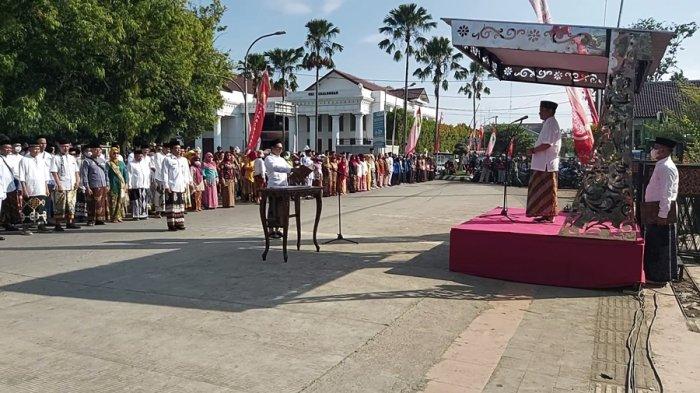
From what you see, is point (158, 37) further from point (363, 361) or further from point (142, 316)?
point (363, 361)

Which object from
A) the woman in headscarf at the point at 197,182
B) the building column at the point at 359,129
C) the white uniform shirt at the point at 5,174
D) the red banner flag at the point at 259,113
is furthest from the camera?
the building column at the point at 359,129

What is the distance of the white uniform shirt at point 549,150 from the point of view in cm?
778

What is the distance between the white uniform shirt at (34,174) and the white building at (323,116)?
36.2m

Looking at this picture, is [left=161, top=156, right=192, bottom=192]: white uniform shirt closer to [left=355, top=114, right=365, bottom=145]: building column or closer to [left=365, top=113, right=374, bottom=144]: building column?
[left=355, top=114, right=365, bottom=145]: building column

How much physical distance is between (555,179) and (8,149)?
377 inches

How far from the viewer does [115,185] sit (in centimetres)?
1289

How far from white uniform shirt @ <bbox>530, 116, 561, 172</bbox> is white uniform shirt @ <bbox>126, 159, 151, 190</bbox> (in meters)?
9.28

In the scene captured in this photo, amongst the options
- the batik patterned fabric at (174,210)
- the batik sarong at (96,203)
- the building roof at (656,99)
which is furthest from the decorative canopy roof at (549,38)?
the building roof at (656,99)

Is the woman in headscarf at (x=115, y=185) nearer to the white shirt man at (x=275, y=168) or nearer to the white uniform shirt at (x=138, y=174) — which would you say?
the white uniform shirt at (x=138, y=174)

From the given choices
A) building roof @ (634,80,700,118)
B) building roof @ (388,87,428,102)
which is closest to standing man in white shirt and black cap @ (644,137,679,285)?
building roof @ (634,80,700,118)

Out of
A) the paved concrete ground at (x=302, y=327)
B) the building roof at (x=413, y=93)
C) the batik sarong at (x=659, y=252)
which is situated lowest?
the paved concrete ground at (x=302, y=327)

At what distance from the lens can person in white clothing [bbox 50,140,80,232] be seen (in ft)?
37.2

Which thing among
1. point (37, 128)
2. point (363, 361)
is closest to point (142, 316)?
point (363, 361)

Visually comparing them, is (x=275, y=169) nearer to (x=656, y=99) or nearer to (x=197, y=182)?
(x=197, y=182)
